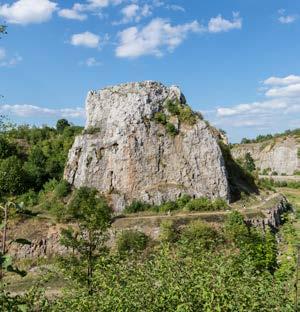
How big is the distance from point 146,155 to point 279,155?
2922 inches

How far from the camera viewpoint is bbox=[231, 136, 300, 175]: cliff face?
355 ft

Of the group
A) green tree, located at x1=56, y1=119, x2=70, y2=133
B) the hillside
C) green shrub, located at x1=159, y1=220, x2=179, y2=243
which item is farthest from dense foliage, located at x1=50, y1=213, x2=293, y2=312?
green tree, located at x1=56, y1=119, x2=70, y2=133

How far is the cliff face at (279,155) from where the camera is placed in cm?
10825

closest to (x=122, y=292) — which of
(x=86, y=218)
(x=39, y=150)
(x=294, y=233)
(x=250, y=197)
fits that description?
(x=294, y=233)

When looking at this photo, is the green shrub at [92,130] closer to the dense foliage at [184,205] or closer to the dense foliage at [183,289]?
the dense foliage at [184,205]

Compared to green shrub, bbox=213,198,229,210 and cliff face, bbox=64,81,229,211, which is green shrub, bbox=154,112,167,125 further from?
green shrub, bbox=213,198,229,210

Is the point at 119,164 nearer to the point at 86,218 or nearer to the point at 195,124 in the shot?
the point at 195,124

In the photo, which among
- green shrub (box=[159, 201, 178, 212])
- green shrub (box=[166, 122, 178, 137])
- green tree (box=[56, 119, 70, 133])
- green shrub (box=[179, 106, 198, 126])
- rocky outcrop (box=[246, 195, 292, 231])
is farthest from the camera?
green tree (box=[56, 119, 70, 133])

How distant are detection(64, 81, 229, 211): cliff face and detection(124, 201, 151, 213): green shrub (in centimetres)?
60

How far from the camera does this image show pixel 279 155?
4409 inches

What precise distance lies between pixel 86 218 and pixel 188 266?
13.3m

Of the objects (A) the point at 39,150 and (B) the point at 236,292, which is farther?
(A) the point at 39,150

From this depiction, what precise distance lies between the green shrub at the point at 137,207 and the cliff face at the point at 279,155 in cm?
7333

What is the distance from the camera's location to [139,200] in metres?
43.8
